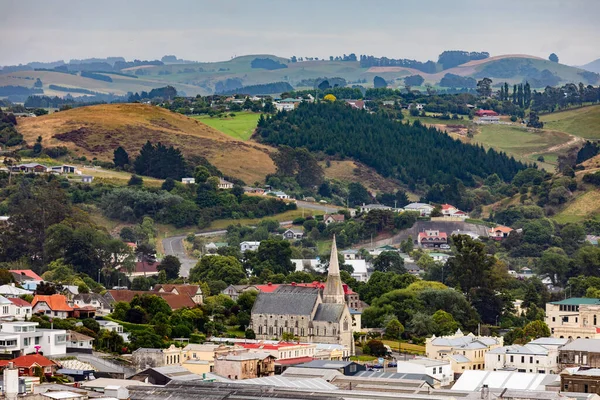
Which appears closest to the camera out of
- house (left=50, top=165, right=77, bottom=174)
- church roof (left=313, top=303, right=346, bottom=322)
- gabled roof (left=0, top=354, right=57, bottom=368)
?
gabled roof (left=0, top=354, right=57, bottom=368)

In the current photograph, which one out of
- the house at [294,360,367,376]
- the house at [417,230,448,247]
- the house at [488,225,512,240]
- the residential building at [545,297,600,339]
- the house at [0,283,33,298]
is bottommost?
the house at [417,230,448,247]

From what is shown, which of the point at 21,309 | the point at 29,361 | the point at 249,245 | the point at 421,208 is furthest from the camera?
the point at 421,208

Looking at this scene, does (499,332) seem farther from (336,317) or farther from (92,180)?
(92,180)

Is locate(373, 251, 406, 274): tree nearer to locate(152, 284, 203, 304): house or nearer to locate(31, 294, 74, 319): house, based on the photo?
locate(152, 284, 203, 304): house

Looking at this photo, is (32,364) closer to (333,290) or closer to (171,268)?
(333,290)

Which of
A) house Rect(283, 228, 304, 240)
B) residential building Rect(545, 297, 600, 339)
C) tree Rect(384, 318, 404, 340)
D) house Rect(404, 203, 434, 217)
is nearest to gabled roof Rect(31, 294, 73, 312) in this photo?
tree Rect(384, 318, 404, 340)

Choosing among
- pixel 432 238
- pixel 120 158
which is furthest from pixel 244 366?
pixel 120 158

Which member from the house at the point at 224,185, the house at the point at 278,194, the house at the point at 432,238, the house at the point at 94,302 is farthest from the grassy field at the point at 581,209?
the house at the point at 94,302
